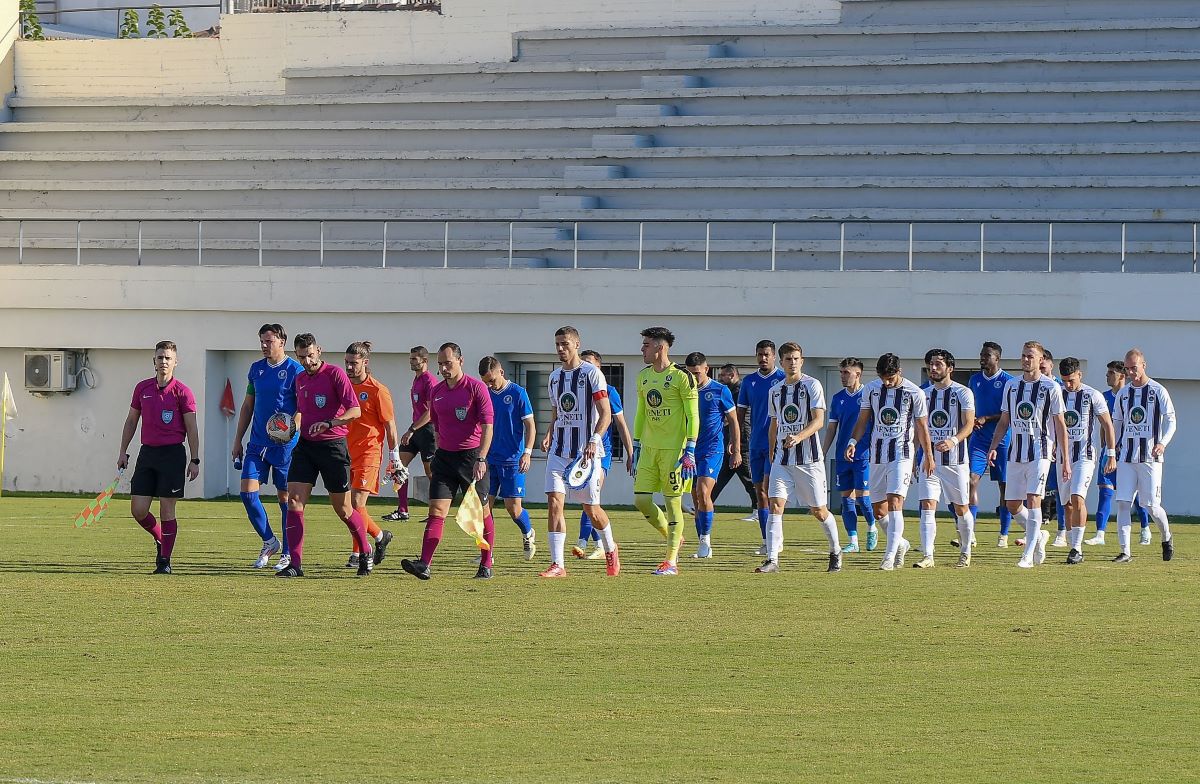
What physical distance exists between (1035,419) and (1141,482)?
5.91ft

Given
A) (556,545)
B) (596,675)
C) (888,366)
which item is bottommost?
(596,675)

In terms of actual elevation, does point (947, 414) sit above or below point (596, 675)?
above

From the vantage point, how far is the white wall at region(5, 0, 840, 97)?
1409 inches

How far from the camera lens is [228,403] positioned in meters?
29.7

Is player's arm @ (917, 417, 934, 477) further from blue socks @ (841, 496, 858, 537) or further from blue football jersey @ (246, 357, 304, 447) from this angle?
blue football jersey @ (246, 357, 304, 447)

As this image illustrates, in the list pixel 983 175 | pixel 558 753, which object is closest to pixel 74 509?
pixel 983 175

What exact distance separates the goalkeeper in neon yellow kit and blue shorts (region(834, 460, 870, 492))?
3.48 m

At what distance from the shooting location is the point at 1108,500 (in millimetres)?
20219

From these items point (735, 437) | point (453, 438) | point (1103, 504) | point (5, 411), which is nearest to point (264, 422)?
point (453, 438)

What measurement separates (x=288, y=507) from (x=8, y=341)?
1733cm

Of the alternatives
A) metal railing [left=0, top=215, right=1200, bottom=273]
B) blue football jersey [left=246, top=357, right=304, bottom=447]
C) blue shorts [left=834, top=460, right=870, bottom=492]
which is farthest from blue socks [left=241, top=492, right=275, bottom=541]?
metal railing [left=0, top=215, right=1200, bottom=273]

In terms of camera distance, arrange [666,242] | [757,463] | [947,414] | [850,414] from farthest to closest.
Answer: [666,242], [850,414], [757,463], [947,414]

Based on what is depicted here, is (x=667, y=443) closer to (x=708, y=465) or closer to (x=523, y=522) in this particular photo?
(x=523, y=522)

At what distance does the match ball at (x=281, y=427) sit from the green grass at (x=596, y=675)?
120 cm
